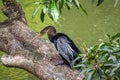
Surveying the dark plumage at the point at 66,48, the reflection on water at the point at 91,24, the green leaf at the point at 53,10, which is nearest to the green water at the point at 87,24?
the reflection on water at the point at 91,24

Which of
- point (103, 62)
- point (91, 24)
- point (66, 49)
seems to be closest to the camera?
point (103, 62)

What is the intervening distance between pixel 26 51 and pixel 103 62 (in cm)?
166

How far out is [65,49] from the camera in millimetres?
3457

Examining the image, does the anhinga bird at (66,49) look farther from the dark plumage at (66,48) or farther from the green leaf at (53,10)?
the green leaf at (53,10)

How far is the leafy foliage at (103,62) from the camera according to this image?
73.4 inches

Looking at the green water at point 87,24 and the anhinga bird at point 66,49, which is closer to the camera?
the anhinga bird at point 66,49

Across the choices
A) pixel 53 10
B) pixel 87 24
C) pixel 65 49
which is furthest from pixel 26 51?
pixel 87 24

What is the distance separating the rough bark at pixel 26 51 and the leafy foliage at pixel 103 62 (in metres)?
1.06

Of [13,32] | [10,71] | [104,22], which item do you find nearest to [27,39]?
[13,32]

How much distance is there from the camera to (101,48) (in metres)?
1.94

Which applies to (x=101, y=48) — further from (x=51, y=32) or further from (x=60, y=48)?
(x=51, y=32)

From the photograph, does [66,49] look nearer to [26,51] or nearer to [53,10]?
[26,51]

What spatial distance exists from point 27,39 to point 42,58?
0.41 meters

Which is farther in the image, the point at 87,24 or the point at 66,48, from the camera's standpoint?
the point at 87,24
